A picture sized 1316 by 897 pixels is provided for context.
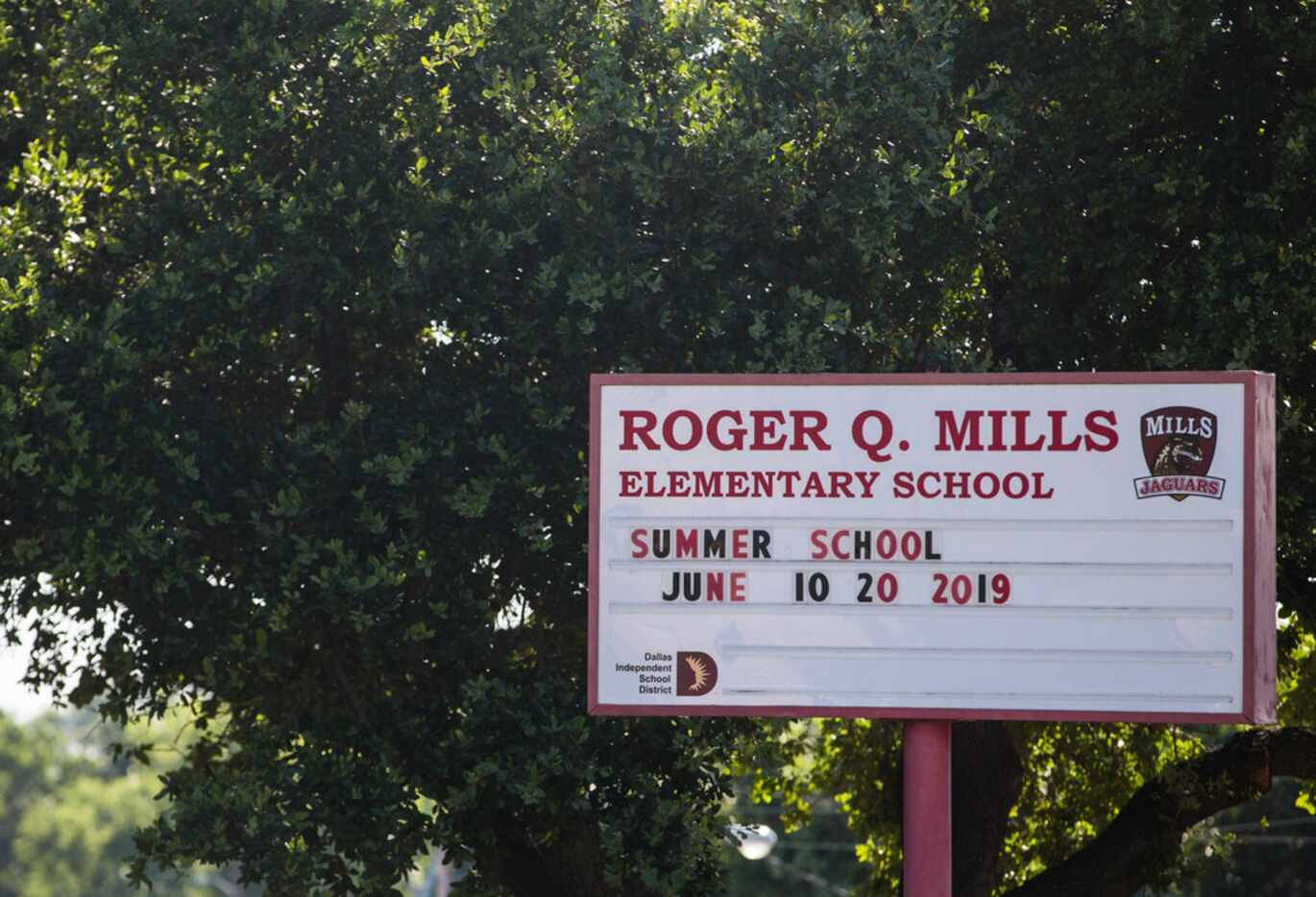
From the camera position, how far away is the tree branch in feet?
55.1

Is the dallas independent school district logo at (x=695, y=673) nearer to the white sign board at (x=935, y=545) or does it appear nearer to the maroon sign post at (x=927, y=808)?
the white sign board at (x=935, y=545)

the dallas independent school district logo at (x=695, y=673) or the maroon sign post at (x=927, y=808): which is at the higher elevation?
the dallas independent school district logo at (x=695, y=673)

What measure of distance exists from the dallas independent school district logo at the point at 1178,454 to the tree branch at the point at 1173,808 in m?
6.85

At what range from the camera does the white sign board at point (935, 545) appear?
10.7 metres

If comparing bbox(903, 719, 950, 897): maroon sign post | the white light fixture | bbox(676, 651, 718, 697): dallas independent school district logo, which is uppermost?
bbox(676, 651, 718, 697): dallas independent school district logo

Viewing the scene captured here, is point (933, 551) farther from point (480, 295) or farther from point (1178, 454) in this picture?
point (480, 295)

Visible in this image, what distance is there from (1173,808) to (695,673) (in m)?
7.90

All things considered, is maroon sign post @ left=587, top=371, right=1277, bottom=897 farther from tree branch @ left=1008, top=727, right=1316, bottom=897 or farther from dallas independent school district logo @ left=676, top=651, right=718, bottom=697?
tree branch @ left=1008, top=727, right=1316, bottom=897

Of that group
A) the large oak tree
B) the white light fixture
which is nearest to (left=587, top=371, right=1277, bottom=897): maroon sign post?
the large oak tree

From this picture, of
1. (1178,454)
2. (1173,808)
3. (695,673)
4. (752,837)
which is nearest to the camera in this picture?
(1178,454)

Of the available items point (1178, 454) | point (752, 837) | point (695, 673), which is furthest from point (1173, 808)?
point (695, 673)

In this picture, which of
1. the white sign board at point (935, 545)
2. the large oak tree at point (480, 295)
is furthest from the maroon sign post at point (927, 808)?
the large oak tree at point (480, 295)

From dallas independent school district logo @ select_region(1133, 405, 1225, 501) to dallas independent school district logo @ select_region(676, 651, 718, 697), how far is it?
110 inches

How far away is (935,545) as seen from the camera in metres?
10.9
